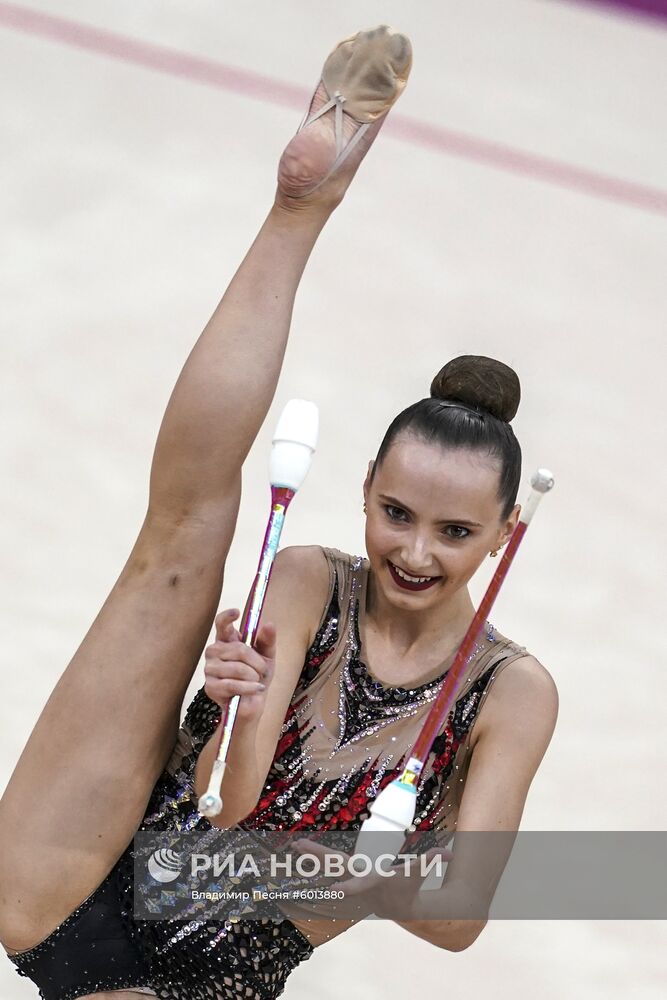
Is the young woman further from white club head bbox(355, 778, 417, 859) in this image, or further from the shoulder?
white club head bbox(355, 778, 417, 859)

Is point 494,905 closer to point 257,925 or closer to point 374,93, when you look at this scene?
point 257,925

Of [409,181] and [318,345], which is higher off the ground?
[409,181]

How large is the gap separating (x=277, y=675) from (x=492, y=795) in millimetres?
246

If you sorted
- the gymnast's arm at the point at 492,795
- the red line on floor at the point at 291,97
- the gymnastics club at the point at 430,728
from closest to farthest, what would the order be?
the gymnastics club at the point at 430,728 < the gymnast's arm at the point at 492,795 < the red line on floor at the point at 291,97

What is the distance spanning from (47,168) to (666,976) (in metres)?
2.22

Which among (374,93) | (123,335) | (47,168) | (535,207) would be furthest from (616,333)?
(374,93)

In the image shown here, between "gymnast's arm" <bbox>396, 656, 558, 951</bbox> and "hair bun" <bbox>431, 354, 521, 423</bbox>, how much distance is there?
0.88 feet

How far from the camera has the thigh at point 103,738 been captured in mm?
1673

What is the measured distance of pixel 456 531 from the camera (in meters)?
1.61

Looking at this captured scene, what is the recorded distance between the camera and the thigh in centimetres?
167

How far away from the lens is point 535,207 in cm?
384

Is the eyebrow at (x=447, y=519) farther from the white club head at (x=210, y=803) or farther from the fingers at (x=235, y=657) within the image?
the white club head at (x=210, y=803)

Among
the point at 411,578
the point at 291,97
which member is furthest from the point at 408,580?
the point at 291,97

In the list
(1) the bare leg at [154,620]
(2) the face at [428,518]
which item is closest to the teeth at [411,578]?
(2) the face at [428,518]
